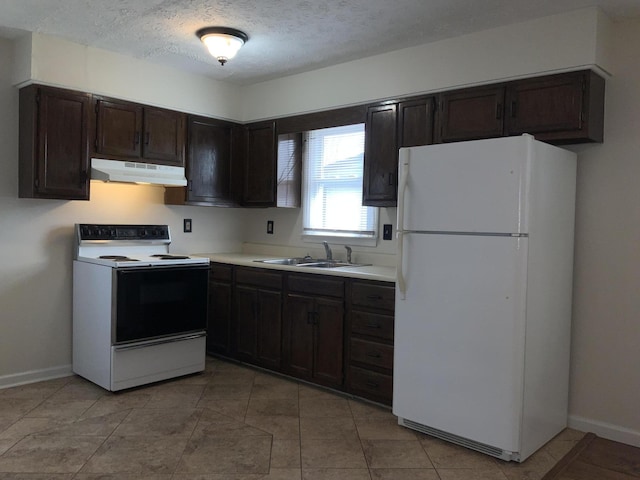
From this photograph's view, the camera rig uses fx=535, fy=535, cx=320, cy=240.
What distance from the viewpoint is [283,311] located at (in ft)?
12.7

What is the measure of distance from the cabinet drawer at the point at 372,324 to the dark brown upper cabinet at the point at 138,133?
1941 mm

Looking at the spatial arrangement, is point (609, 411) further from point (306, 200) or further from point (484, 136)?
point (306, 200)

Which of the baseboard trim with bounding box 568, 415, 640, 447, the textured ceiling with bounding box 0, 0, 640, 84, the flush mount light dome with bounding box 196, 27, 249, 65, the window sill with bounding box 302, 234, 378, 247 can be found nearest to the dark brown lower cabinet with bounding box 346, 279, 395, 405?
the window sill with bounding box 302, 234, 378, 247

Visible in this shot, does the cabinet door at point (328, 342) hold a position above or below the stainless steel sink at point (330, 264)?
below

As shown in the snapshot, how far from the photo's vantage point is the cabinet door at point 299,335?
3.71m

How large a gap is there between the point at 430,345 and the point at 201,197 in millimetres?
2387

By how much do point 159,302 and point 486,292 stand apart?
2218 millimetres

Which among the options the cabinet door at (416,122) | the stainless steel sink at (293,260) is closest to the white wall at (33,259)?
the stainless steel sink at (293,260)

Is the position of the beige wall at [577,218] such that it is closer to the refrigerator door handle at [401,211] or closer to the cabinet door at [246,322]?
the refrigerator door handle at [401,211]

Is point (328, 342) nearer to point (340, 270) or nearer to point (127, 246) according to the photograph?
point (340, 270)

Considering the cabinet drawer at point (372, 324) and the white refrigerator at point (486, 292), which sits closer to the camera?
the white refrigerator at point (486, 292)

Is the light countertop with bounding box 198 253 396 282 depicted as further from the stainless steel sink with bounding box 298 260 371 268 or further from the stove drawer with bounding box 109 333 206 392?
the stove drawer with bounding box 109 333 206 392

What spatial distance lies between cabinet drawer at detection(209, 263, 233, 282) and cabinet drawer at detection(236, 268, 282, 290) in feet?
0.32

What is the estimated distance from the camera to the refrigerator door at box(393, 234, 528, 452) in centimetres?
261
